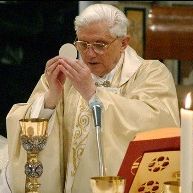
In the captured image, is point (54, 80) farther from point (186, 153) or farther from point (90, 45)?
point (186, 153)

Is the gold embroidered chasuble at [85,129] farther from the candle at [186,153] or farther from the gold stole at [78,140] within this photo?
the candle at [186,153]

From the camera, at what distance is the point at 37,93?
243 cm

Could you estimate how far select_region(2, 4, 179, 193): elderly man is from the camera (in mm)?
2213

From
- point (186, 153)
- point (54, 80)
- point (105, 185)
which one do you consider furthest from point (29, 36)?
point (186, 153)

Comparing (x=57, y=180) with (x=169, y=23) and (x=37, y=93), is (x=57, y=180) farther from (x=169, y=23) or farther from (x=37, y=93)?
(x=169, y=23)

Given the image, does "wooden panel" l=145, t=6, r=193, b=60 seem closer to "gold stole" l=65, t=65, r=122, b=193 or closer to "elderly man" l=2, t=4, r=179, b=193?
"elderly man" l=2, t=4, r=179, b=193

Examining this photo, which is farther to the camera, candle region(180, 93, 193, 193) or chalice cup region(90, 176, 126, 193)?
chalice cup region(90, 176, 126, 193)

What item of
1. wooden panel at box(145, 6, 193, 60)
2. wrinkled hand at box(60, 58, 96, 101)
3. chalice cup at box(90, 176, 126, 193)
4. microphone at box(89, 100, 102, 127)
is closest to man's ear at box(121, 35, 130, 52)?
wrinkled hand at box(60, 58, 96, 101)

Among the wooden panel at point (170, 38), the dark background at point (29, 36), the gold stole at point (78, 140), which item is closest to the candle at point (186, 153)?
the gold stole at point (78, 140)

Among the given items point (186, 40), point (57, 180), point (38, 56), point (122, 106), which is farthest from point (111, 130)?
point (38, 56)

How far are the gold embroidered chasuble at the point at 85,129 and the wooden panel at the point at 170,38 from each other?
0.54 meters

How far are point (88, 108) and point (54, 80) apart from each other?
0.77 feet

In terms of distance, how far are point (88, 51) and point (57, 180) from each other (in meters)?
0.44

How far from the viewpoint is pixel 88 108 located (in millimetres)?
A: 2357
